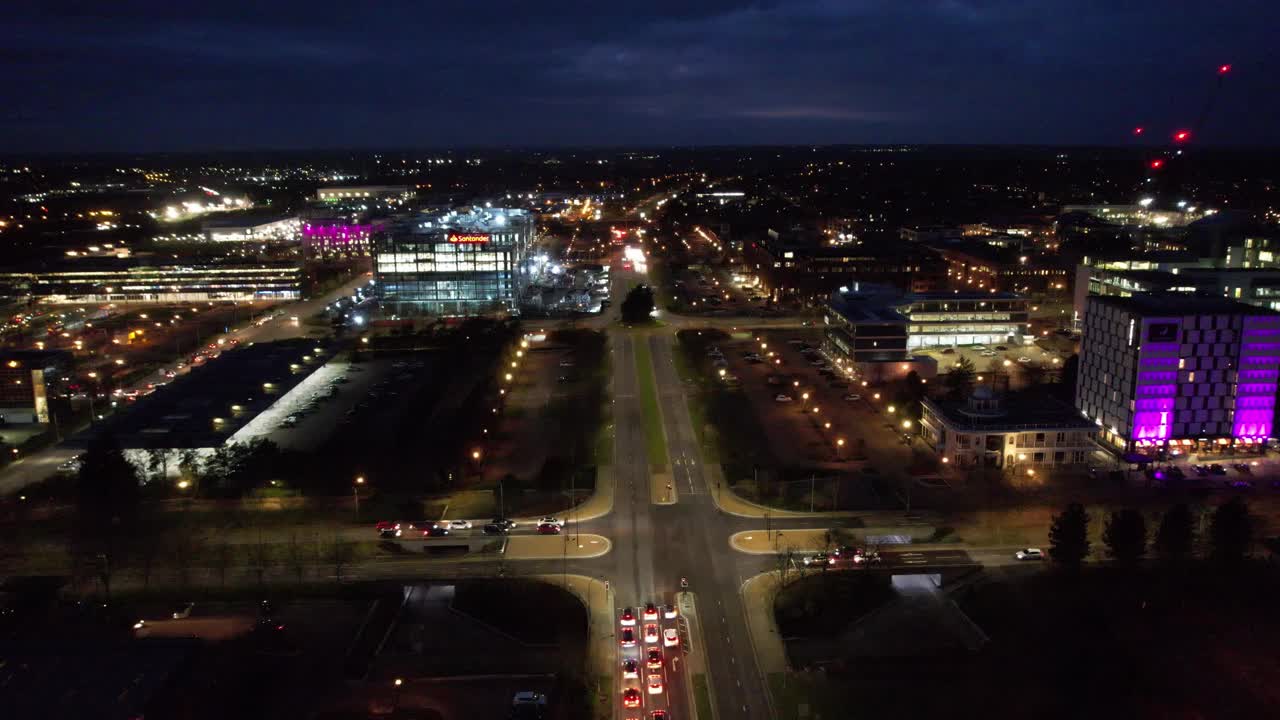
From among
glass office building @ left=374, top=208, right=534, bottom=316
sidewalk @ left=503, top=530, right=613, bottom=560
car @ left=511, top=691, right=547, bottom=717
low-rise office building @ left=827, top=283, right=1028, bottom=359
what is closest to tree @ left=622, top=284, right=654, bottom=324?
glass office building @ left=374, top=208, right=534, bottom=316

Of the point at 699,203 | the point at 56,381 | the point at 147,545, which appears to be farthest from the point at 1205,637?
the point at 699,203

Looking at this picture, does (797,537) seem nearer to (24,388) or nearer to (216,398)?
(216,398)

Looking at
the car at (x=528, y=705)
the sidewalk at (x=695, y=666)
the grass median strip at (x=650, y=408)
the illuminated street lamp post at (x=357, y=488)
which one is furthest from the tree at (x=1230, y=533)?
the illuminated street lamp post at (x=357, y=488)

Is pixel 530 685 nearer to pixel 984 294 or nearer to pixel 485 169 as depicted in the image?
pixel 984 294

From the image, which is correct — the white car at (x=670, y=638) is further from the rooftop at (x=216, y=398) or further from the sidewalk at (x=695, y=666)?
the rooftop at (x=216, y=398)

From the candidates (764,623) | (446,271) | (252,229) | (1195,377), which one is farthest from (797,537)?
(252,229)
